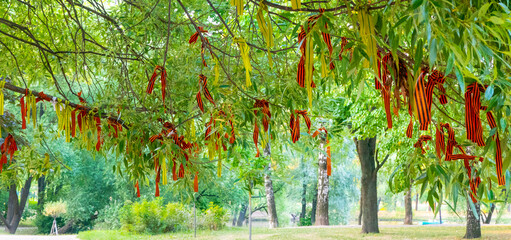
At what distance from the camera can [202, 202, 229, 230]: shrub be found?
1145 cm

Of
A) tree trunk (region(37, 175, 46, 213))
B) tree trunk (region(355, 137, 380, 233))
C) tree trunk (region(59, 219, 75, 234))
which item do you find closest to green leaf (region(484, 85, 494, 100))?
tree trunk (region(355, 137, 380, 233))

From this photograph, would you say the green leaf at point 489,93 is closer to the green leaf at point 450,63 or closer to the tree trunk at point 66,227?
the green leaf at point 450,63

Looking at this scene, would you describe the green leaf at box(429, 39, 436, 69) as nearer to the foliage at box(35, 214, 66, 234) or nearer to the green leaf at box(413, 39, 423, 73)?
the green leaf at box(413, 39, 423, 73)

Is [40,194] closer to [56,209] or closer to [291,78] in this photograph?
[56,209]

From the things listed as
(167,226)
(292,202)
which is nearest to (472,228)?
(167,226)


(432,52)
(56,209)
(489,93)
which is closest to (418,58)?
(432,52)

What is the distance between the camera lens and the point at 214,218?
1159 centimetres

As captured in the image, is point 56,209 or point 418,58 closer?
point 418,58

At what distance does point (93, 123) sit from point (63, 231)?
576 inches

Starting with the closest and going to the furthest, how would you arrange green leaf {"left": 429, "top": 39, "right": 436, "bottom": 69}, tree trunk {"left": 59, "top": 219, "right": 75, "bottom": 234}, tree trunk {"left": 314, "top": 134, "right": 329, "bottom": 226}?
1. green leaf {"left": 429, "top": 39, "right": 436, "bottom": 69}
2. tree trunk {"left": 314, "top": 134, "right": 329, "bottom": 226}
3. tree trunk {"left": 59, "top": 219, "right": 75, "bottom": 234}

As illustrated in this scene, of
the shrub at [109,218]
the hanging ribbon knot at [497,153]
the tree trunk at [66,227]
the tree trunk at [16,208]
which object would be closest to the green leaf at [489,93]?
the hanging ribbon knot at [497,153]

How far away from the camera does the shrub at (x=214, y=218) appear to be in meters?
11.4

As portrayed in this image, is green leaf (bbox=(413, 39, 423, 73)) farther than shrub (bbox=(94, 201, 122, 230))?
No

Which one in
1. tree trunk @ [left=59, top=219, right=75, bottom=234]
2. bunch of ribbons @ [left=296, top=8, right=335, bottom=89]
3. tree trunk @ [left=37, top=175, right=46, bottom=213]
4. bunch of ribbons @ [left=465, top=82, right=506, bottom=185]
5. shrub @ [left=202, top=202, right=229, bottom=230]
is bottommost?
tree trunk @ [left=59, top=219, right=75, bottom=234]
